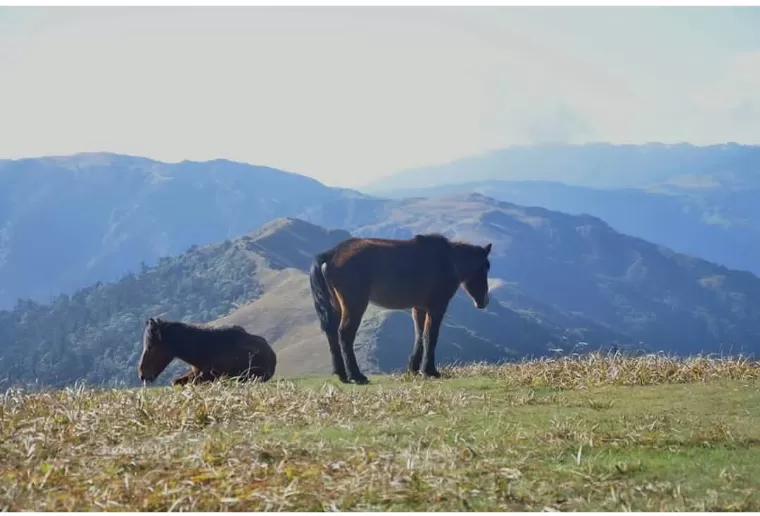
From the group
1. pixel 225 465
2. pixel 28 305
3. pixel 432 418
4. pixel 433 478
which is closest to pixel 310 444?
pixel 225 465

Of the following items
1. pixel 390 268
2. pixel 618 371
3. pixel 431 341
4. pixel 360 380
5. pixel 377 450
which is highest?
pixel 390 268

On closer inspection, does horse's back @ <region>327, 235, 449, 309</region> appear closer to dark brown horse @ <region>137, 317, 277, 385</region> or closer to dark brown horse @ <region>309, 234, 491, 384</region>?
dark brown horse @ <region>309, 234, 491, 384</region>

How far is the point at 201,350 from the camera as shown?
662 inches

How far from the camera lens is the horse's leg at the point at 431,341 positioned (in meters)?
16.8

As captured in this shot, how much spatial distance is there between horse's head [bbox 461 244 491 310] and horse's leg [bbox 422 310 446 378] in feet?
4.07

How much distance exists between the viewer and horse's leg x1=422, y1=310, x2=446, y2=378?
1675 cm

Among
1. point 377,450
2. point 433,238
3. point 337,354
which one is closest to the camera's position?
point 377,450

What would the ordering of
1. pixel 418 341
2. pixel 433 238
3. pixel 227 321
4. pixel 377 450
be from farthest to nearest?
pixel 227 321
pixel 433 238
pixel 418 341
pixel 377 450

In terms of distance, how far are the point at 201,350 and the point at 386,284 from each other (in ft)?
11.3

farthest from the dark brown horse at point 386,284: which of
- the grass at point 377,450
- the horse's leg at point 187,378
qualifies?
the grass at point 377,450

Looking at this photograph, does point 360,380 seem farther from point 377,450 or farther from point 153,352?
point 377,450

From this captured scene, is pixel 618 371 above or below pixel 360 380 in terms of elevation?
above

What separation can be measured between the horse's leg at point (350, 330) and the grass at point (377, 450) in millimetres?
4292

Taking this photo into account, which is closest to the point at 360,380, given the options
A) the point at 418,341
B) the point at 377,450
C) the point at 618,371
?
the point at 418,341
